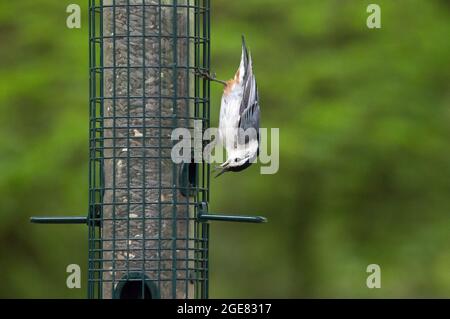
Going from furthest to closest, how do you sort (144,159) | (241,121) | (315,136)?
(315,136)
(241,121)
(144,159)

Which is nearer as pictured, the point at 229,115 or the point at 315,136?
the point at 229,115

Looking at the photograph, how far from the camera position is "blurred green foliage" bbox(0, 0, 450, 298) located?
683 inches

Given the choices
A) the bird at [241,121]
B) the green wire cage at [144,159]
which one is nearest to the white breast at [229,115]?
the bird at [241,121]

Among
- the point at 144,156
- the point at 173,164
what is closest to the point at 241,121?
the point at 173,164

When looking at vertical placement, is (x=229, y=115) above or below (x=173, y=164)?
above

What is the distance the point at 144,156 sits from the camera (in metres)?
11.6

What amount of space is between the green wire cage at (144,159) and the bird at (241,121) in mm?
634

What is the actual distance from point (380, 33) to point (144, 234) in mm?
7715

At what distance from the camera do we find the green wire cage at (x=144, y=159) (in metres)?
11.5

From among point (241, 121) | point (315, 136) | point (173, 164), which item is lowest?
point (173, 164)

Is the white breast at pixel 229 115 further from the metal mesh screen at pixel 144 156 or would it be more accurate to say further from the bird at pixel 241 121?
the metal mesh screen at pixel 144 156

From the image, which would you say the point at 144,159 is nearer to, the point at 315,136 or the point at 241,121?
the point at 241,121

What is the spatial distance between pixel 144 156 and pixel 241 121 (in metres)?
1.57
